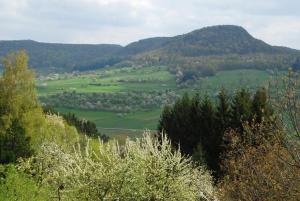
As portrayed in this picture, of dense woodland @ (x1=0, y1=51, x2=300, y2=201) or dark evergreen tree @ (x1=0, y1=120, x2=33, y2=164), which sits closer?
dense woodland @ (x1=0, y1=51, x2=300, y2=201)

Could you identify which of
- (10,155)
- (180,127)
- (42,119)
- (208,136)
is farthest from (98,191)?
(180,127)

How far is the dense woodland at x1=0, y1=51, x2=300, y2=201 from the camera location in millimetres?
21438

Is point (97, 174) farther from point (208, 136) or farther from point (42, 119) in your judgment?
point (208, 136)

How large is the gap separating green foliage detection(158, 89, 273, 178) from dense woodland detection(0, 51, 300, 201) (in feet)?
0.45

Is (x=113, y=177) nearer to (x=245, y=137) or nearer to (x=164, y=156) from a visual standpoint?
(x=164, y=156)

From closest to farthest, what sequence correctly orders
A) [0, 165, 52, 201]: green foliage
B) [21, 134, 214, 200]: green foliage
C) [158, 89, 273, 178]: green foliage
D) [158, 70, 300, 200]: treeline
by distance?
[158, 70, 300, 200]: treeline, [21, 134, 214, 200]: green foliage, [0, 165, 52, 201]: green foliage, [158, 89, 273, 178]: green foliage

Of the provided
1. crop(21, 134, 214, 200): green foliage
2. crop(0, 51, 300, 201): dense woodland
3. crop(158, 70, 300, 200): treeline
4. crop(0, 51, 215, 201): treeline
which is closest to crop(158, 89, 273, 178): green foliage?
crop(158, 70, 300, 200): treeline

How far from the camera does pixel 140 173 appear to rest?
3056cm

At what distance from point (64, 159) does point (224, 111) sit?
28907mm

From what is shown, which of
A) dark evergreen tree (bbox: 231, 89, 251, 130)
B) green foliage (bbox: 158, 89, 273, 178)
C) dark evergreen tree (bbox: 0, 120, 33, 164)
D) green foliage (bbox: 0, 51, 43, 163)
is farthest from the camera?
green foliage (bbox: 158, 89, 273, 178)

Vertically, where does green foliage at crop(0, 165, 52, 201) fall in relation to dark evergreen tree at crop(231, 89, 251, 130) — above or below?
below

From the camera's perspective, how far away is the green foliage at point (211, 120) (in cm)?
6159

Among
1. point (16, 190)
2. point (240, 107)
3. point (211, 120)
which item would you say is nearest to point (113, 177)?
point (16, 190)

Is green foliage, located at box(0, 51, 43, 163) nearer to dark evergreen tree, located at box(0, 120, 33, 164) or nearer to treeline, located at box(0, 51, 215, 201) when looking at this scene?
dark evergreen tree, located at box(0, 120, 33, 164)
